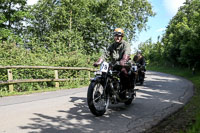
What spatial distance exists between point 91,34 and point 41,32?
7054 mm

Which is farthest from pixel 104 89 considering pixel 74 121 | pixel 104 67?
pixel 74 121

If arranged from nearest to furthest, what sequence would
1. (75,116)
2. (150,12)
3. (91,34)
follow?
(75,116) → (91,34) → (150,12)

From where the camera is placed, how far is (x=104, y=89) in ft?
15.7

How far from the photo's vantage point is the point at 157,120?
4.55 metres

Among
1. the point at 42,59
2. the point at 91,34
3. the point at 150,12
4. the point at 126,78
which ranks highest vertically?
the point at 150,12

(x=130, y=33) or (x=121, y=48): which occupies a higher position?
(x=130, y=33)

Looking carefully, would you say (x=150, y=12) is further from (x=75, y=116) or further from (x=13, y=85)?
(x=75, y=116)

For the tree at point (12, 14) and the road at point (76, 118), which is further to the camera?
the tree at point (12, 14)

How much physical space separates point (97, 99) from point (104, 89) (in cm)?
30

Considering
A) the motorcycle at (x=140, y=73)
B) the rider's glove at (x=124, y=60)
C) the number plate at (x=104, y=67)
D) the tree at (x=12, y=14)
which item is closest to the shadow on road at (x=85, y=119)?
the number plate at (x=104, y=67)

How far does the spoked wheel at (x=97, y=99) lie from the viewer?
4441 mm

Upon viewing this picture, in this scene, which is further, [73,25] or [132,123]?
[73,25]

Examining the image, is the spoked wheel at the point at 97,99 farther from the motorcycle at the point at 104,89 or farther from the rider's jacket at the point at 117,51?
the rider's jacket at the point at 117,51

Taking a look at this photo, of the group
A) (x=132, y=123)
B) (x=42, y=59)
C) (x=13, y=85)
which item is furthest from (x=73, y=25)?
(x=132, y=123)
